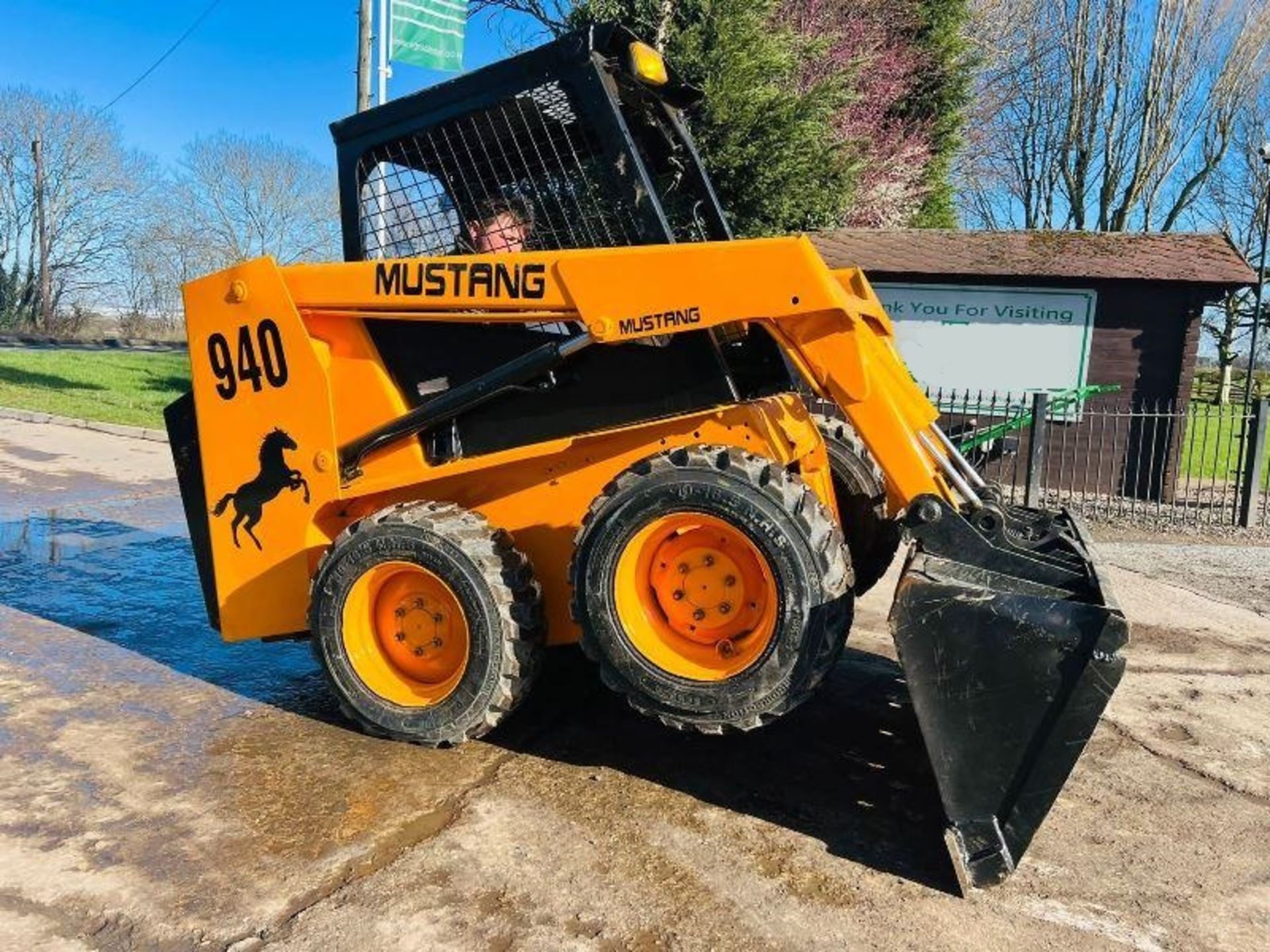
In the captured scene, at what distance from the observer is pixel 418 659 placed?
13.0 ft

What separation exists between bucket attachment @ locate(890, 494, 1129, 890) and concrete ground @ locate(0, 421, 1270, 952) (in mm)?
236

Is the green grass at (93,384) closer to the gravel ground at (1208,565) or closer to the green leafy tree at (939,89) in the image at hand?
the gravel ground at (1208,565)

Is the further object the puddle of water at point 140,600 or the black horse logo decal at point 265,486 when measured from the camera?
the puddle of water at point 140,600

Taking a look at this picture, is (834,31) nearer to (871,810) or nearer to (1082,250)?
(1082,250)

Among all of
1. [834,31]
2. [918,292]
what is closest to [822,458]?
[918,292]

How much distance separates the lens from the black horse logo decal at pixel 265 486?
406 cm

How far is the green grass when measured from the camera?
14930 millimetres

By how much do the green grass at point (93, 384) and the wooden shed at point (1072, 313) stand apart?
10131 mm

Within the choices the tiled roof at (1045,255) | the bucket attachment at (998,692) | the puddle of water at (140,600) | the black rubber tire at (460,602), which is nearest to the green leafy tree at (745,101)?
the tiled roof at (1045,255)

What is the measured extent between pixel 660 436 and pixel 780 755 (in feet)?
4.39

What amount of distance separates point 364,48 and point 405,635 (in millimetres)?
10241

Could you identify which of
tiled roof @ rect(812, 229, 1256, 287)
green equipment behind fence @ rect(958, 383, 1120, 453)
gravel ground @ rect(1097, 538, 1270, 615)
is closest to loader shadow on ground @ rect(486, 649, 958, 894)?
green equipment behind fence @ rect(958, 383, 1120, 453)

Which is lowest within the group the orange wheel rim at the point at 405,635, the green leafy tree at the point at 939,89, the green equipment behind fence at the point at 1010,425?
the orange wheel rim at the point at 405,635

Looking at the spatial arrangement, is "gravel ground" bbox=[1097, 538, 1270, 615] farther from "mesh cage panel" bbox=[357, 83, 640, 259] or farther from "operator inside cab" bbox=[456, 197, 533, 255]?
"operator inside cab" bbox=[456, 197, 533, 255]
